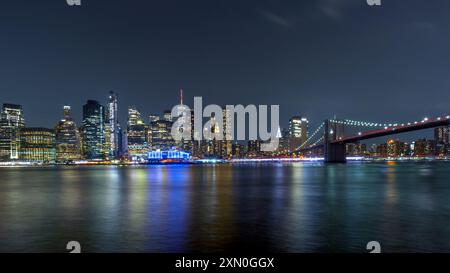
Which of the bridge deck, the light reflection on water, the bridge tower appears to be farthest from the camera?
the bridge tower

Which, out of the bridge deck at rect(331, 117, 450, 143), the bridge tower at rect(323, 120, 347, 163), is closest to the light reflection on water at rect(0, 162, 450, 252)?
the bridge deck at rect(331, 117, 450, 143)

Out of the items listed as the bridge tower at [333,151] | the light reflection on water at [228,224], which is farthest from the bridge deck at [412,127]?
the light reflection on water at [228,224]

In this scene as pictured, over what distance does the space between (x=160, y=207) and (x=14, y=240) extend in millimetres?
12722

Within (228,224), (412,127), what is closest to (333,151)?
(412,127)

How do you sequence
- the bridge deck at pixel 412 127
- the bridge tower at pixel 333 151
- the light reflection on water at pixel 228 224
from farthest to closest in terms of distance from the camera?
the bridge tower at pixel 333 151, the bridge deck at pixel 412 127, the light reflection on water at pixel 228 224

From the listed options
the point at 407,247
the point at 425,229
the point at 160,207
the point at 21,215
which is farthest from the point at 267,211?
the point at 21,215

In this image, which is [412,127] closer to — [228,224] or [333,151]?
[333,151]

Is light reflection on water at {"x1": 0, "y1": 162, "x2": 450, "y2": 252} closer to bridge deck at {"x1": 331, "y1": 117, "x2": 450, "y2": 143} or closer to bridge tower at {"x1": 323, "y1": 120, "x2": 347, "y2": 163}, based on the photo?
bridge deck at {"x1": 331, "y1": 117, "x2": 450, "y2": 143}

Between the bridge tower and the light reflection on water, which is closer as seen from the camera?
the light reflection on water

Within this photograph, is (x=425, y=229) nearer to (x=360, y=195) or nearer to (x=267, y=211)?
(x=267, y=211)

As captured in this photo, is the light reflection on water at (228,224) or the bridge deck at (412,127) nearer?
the light reflection on water at (228,224)

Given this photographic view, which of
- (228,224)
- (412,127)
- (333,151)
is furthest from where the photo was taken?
(333,151)

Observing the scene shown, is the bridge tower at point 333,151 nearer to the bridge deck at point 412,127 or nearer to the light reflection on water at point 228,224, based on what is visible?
the bridge deck at point 412,127
